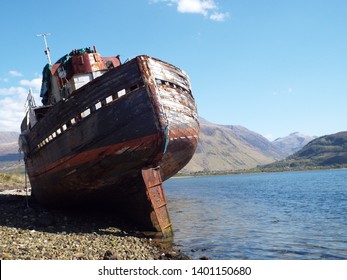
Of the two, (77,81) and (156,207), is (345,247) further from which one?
(77,81)

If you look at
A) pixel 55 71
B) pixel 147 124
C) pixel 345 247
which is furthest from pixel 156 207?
pixel 55 71

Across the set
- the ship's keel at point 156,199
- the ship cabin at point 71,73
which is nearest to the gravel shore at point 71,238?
the ship's keel at point 156,199

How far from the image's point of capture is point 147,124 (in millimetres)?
11648

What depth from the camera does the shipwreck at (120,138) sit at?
11641 mm

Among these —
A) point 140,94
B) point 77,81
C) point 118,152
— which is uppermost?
point 77,81

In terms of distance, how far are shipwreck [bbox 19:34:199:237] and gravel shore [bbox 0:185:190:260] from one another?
0.84 meters

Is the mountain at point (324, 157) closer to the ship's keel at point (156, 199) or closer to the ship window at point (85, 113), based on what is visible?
the ship's keel at point (156, 199)

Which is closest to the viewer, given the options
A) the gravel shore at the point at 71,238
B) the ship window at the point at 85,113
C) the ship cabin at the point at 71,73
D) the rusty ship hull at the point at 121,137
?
the gravel shore at the point at 71,238

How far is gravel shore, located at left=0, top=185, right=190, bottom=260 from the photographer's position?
27.7ft

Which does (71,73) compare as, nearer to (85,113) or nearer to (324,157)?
(85,113)

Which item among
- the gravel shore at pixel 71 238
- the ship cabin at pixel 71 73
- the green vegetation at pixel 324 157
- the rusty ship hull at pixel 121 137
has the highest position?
the ship cabin at pixel 71 73

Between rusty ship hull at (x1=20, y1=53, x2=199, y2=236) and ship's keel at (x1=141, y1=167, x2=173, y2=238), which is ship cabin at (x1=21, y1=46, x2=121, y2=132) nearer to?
rusty ship hull at (x1=20, y1=53, x2=199, y2=236)

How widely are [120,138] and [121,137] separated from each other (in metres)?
0.05

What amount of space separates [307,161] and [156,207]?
18169 centimetres
